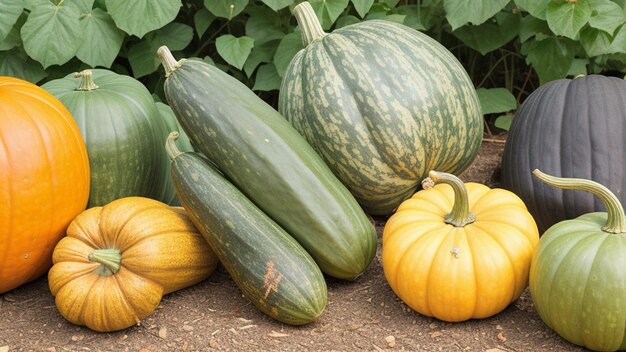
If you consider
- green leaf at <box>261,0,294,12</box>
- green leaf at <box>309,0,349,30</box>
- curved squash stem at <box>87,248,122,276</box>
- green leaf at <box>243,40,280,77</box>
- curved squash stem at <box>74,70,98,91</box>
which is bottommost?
curved squash stem at <box>87,248,122,276</box>

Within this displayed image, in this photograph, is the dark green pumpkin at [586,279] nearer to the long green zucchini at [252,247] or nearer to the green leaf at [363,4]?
the long green zucchini at [252,247]

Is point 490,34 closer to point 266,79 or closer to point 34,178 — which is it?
point 266,79

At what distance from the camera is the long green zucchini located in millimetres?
2719

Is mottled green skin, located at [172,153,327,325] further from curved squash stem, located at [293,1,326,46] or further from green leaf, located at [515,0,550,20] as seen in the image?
green leaf, located at [515,0,550,20]

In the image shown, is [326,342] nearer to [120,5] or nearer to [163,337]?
[163,337]

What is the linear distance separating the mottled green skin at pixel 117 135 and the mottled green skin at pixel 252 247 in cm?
45

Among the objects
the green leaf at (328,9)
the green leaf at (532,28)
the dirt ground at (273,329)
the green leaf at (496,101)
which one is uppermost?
the green leaf at (328,9)

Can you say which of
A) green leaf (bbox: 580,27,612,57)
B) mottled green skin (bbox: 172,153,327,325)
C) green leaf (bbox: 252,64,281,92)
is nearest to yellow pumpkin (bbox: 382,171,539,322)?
mottled green skin (bbox: 172,153,327,325)

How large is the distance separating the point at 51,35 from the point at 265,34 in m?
1.07

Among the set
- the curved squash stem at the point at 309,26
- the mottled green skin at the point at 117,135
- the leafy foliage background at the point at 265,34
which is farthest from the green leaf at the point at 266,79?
the mottled green skin at the point at 117,135

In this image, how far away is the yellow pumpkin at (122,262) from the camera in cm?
270

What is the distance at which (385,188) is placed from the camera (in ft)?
10.8

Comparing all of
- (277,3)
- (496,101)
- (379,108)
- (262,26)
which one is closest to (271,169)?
(379,108)

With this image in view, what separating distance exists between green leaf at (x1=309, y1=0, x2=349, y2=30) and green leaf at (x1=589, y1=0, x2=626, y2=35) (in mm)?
1129
